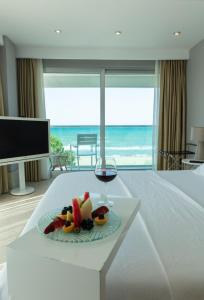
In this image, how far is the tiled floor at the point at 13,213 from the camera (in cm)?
225

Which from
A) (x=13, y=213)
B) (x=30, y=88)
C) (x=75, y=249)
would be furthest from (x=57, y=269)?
(x=30, y=88)

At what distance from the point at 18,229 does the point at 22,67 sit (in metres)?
3.00

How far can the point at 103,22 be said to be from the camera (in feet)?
9.89

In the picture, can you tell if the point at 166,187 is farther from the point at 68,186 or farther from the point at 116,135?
Result: the point at 116,135

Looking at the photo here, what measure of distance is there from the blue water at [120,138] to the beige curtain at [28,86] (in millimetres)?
941

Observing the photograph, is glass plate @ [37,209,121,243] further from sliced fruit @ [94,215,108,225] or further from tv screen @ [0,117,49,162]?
tv screen @ [0,117,49,162]

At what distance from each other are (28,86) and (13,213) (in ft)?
7.97

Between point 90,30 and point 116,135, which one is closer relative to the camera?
point 90,30

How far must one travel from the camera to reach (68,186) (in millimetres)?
1802

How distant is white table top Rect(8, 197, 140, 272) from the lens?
59 cm

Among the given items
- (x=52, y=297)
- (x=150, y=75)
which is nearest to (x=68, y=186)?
(x=52, y=297)

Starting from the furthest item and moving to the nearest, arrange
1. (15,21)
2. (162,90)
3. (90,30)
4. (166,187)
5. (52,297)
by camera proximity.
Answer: (162,90), (90,30), (15,21), (166,187), (52,297)

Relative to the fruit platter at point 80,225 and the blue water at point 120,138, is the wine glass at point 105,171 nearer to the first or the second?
the fruit platter at point 80,225

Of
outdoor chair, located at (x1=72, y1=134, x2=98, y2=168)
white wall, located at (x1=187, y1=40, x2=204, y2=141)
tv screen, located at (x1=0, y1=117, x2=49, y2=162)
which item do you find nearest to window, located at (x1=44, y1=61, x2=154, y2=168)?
outdoor chair, located at (x1=72, y1=134, x2=98, y2=168)
